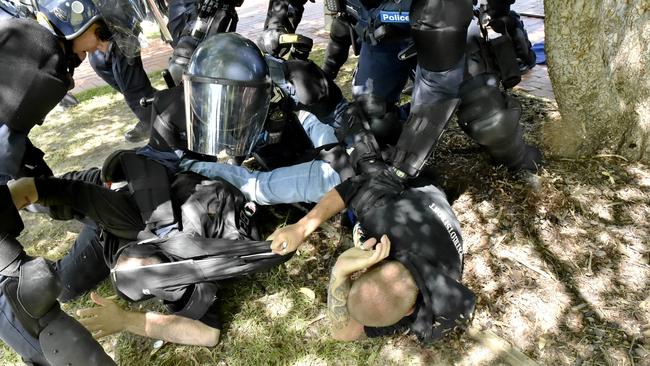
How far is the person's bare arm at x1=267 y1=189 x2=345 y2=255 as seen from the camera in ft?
6.68

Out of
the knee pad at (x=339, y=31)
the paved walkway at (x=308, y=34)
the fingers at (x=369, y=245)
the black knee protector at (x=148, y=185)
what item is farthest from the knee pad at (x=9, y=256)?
the paved walkway at (x=308, y=34)

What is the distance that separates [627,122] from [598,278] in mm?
905

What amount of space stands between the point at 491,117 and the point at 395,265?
3.34 ft

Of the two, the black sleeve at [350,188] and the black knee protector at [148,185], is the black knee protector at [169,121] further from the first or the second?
the black sleeve at [350,188]

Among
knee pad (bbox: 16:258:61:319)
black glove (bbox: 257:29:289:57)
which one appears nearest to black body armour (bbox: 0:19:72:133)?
knee pad (bbox: 16:258:61:319)

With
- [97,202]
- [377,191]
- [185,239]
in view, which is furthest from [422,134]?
[97,202]

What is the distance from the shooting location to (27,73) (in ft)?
5.29

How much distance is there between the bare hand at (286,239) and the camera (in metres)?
2.03

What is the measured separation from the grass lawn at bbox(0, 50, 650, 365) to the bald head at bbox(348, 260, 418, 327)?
0.44 meters

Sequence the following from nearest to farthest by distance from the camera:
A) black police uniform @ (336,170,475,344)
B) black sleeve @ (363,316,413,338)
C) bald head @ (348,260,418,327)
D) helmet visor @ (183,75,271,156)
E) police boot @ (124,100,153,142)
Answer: bald head @ (348,260,418,327)
black police uniform @ (336,170,475,344)
black sleeve @ (363,316,413,338)
helmet visor @ (183,75,271,156)
police boot @ (124,100,153,142)

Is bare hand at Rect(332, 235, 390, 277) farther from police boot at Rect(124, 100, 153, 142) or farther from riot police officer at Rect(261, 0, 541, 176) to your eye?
police boot at Rect(124, 100, 153, 142)

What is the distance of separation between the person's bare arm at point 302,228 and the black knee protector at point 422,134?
36cm

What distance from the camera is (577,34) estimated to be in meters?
2.18

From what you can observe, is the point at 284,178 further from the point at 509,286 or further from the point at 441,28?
the point at 509,286
